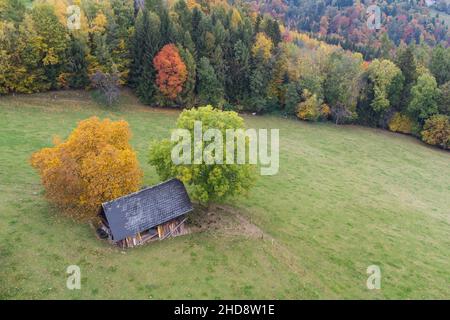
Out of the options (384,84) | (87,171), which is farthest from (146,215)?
(384,84)

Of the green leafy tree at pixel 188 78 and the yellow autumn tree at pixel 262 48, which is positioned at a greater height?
the yellow autumn tree at pixel 262 48

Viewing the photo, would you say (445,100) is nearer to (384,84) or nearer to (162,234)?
(384,84)

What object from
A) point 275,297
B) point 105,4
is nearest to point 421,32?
point 105,4

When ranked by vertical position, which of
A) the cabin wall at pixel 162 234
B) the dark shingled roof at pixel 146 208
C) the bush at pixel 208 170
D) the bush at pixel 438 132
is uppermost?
the bush at pixel 208 170

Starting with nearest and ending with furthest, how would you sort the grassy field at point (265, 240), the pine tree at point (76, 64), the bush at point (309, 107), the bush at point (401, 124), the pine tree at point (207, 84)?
the grassy field at point (265, 240) → the pine tree at point (76, 64) → the pine tree at point (207, 84) → the bush at point (309, 107) → the bush at point (401, 124)

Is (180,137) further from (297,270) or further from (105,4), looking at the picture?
(105,4)

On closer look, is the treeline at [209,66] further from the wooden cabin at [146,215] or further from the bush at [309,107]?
the wooden cabin at [146,215]

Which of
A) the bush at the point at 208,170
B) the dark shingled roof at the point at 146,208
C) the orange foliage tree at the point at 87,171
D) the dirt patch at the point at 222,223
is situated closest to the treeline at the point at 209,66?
the orange foliage tree at the point at 87,171

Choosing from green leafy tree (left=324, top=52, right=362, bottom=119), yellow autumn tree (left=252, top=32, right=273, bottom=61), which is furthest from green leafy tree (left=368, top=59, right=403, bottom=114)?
yellow autumn tree (left=252, top=32, right=273, bottom=61)
